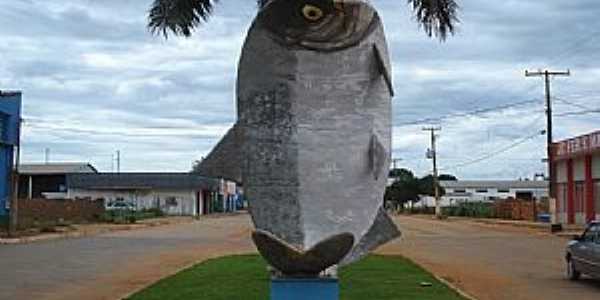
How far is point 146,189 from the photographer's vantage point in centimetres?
9944

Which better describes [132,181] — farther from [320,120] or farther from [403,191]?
[320,120]

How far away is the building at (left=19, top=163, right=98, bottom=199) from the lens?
357 feet

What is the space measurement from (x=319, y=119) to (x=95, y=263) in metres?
18.3

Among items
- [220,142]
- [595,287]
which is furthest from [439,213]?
[220,142]

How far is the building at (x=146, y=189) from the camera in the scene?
3866 inches

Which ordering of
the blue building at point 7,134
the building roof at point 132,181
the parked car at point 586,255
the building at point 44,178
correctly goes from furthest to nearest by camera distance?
the building at point 44,178, the building roof at point 132,181, the blue building at point 7,134, the parked car at point 586,255

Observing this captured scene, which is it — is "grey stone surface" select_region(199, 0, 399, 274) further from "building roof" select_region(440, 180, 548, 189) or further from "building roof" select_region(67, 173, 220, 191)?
"building roof" select_region(440, 180, 548, 189)

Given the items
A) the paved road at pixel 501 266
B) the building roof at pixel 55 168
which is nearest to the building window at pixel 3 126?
the paved road at pixel 501 266

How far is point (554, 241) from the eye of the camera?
141 feet

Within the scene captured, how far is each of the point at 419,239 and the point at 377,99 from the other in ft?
108

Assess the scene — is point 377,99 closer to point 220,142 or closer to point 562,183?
point 220,142

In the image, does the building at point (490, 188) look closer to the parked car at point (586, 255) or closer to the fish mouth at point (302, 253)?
the parked car at point (586, 255)

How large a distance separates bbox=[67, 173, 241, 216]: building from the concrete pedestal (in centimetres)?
8662

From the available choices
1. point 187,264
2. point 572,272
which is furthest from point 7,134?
point 572,272
